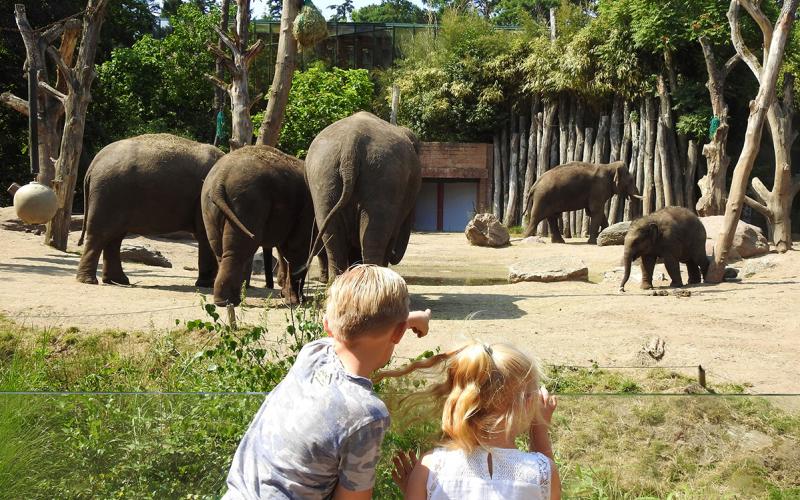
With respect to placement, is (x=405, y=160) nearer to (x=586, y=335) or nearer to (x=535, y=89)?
(x=586, y=335)

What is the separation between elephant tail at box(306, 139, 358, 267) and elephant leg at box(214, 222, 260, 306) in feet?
2.93

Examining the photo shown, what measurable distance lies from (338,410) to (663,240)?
37.1 feet

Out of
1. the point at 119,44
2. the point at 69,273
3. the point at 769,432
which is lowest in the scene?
the point at 69,273

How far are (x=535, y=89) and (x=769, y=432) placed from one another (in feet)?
79.0

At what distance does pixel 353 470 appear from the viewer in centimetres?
270

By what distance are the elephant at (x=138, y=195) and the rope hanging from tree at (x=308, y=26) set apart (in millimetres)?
3057

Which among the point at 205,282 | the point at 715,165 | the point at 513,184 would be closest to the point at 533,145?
the point at 513,184

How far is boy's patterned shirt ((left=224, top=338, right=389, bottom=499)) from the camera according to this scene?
268 centimetres

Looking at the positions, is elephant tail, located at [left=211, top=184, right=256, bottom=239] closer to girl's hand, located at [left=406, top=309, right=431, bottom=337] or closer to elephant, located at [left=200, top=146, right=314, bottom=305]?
elephant, located at [left=200, top=146, right=314, bottom=305]

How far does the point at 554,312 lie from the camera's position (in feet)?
34.1

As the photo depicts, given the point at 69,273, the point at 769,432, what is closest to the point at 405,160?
the point at 69,273

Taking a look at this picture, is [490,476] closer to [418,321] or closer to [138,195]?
[418,321]

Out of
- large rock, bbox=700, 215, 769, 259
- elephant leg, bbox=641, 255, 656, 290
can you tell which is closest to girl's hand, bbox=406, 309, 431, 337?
elephant leg, bbox=641, 255, 656, 290

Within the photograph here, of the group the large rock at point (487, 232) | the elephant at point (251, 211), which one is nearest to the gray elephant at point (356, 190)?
the elephant at point (251, 211)
